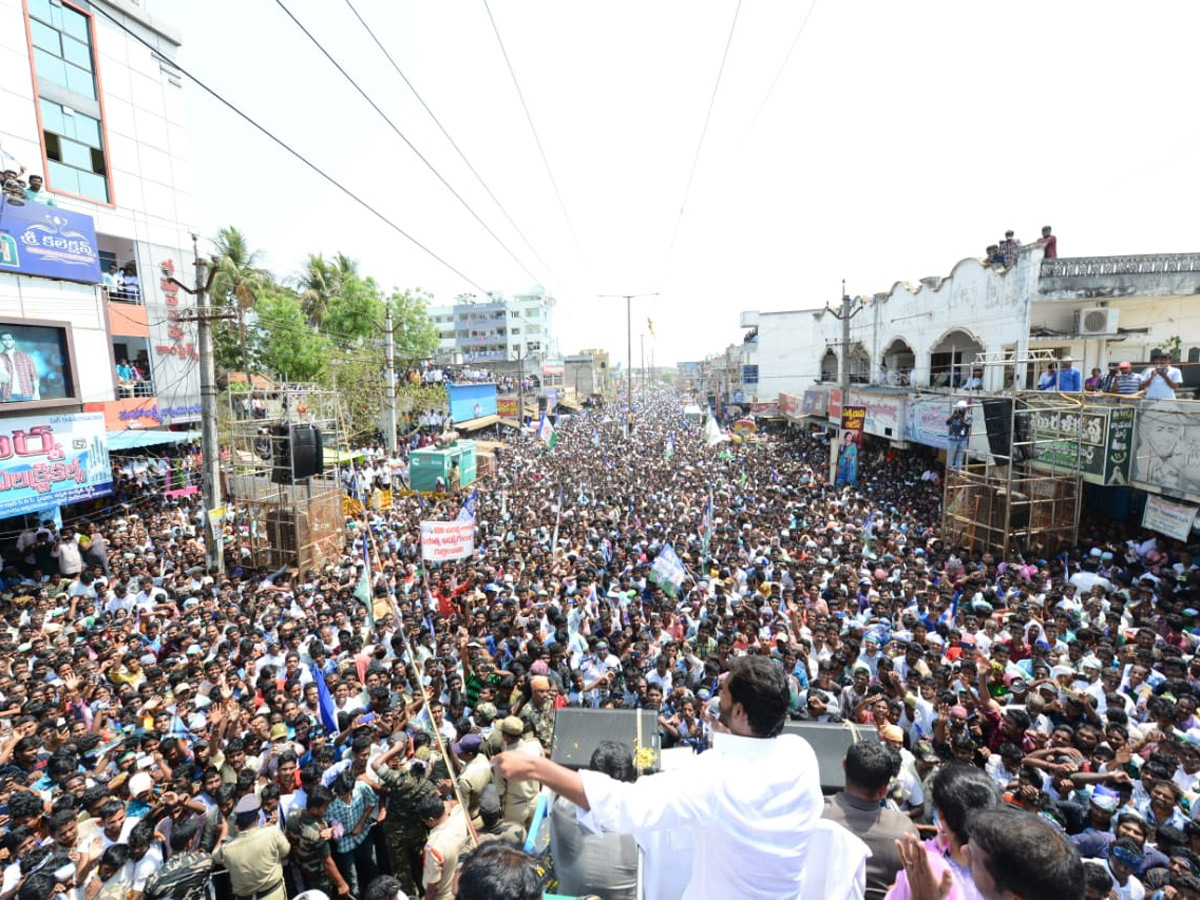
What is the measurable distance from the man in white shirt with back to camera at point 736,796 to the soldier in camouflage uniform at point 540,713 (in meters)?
3.67

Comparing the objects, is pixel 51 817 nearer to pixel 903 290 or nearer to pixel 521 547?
pixel 521 547

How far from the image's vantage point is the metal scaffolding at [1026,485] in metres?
11.5

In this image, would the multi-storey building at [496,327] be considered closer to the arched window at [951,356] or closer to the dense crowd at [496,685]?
the arched window at [951,356]

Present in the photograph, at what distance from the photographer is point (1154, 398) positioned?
33.3ft

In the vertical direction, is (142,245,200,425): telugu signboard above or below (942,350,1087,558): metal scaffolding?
above

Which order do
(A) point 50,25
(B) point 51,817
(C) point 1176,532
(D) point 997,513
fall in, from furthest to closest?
1. (A) point 50,25
2. (D) point 997,513
3. (C) point 1176,532
4. (B) point 51,817

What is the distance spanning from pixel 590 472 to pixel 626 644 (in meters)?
14.7

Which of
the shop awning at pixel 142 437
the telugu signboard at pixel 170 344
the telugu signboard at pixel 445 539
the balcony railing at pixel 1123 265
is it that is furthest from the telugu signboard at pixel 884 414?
the telugu signboard at pixel 170 344

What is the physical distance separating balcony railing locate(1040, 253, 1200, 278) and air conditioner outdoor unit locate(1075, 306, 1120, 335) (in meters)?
1.04

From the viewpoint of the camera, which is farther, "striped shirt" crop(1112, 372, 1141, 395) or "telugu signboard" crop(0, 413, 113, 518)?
"telugu signboard" crop(0, 413, 113, 518)

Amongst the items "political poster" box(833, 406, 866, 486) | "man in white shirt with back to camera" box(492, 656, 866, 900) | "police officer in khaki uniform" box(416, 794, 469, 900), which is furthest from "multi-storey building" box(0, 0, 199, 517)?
"political poster" box(833, 406, 866, 486)

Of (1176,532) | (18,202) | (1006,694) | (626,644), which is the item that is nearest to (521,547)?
(626,644)

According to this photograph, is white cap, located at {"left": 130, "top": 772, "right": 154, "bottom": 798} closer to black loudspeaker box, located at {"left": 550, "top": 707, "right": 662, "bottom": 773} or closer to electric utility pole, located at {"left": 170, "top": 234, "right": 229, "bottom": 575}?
black loudspeaker box, located at {"left": 550, "top": 707, "right": 662, "bottom": 773}

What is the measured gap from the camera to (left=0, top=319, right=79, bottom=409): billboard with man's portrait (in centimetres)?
1337
